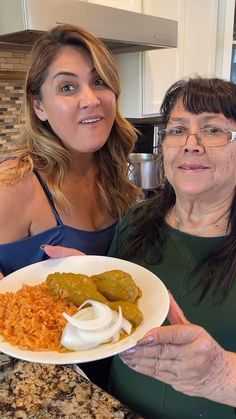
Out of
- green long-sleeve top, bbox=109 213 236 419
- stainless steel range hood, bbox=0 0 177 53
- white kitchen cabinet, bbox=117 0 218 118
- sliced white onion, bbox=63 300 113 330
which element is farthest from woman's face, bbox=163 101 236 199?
white kitchen cabinet, bbox=117 0 218 118

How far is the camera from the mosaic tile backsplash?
204 centimetres

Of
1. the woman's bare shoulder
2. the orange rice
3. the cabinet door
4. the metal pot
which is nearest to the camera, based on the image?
the orange rice

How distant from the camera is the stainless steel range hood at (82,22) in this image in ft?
5.22

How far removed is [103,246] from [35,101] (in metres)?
0.58

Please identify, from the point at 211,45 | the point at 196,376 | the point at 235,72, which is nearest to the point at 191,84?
the point at 196,376

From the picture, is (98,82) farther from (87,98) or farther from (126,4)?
(126,4)

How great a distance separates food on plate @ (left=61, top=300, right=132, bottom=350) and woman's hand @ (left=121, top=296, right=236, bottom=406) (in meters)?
0.05

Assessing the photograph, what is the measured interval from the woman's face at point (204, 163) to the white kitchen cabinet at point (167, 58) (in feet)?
6.10

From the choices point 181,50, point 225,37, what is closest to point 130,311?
point 181,50

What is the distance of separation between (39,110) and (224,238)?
2.64ft

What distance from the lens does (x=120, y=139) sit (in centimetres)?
158

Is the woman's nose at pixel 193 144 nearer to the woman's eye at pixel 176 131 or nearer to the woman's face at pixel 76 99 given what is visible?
the woman's eye at pixel 176 131

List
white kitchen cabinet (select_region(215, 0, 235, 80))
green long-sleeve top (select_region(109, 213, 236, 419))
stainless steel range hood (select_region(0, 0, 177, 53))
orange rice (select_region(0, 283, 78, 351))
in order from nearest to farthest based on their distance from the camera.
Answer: orange rice (select_region(0, 283, 78, 351)), green long-sleeve top (select_region(109, 213, 236, 419)), stainless steel range hood (select_region(0, 0, 177, 53)), white kitchen cabinet (select_region(215, 0, 235, 80))

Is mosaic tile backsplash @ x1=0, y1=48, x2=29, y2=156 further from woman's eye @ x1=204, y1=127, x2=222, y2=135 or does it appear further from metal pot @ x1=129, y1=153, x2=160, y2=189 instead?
woman's eye @ x1=204, y1=127, x2=222, y2=135
